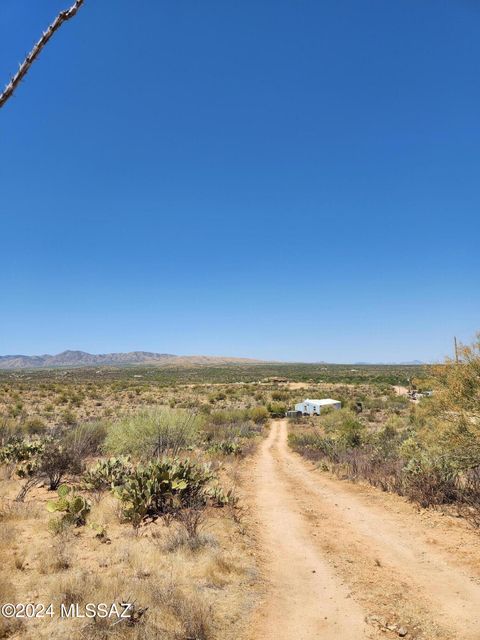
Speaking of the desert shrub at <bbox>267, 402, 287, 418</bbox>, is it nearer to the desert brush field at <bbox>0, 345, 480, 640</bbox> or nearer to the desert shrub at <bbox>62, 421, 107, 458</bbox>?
the desert shrub at <bbox>62, 421, 107, 458</bbox>

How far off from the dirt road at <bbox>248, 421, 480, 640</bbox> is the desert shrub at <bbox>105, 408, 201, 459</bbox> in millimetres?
4453

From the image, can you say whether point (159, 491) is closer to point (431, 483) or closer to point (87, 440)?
point (431, 483)

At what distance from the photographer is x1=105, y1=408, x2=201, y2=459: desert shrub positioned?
14.5m

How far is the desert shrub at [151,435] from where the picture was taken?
14500 millimetres

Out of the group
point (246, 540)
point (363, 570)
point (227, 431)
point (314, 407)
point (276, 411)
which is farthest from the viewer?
point (276, 411)

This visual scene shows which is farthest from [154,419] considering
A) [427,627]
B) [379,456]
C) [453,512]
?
[427,627]

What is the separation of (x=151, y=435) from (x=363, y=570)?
963cm

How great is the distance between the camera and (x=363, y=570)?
6617 millimetres

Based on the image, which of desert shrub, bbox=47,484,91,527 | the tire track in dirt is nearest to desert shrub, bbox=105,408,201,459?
desert shrub, bbox=47,484,91,527

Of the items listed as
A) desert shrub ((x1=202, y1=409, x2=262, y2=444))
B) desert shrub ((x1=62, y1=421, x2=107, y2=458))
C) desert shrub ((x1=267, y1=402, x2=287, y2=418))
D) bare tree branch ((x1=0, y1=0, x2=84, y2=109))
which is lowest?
desert shrub ((x1=267, y1=402, x2=287, y2=418))

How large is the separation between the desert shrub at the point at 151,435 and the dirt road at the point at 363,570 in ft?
14.6

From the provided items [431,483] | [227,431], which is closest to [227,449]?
[227,431]

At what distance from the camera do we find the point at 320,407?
1538 inches

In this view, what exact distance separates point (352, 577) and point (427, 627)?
1.56 meters
